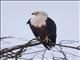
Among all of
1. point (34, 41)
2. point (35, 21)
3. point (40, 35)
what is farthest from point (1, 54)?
point (40, 35)

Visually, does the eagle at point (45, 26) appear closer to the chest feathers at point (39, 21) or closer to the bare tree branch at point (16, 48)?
the chest feathers at point (39, 21)

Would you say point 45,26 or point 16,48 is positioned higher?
point 16,48

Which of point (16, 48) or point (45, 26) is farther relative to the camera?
point (45, 26)

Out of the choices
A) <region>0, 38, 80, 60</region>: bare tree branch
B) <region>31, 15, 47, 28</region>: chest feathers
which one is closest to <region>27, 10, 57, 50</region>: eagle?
<region>31, 15, 47, 28</region>: chest feathers

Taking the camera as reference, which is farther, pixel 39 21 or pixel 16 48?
pixel 39 21

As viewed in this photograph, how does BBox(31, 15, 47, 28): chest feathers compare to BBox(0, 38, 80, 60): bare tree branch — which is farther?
BBox(31, 15, 47, 28): chest feathers

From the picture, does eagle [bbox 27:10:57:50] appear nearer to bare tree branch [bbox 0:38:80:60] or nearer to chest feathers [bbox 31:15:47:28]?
chest feathers [bbox 31:15:47:28]

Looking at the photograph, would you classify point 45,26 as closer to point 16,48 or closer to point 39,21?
point 39,21

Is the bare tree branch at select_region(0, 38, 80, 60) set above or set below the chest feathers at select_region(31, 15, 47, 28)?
above

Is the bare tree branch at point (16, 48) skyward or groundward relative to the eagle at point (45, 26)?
skyward

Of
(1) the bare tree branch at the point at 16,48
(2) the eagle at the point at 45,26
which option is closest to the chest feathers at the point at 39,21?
(2) the eagle at the point at 45,26

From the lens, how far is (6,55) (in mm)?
845

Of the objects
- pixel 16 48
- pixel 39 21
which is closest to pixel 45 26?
pixel 39 21

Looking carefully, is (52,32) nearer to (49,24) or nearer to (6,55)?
(49,24)
